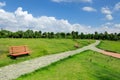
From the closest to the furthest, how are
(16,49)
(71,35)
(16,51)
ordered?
(16,51) → (16,49) → (71,35)

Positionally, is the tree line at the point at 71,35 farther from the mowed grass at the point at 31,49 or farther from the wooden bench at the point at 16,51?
the wooden bench at the point at 16,51

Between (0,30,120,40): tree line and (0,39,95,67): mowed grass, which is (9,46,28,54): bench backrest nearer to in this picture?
(0,39,95,67): mowed grass

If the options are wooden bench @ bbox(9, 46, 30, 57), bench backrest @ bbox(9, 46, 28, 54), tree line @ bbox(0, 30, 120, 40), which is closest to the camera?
wooden bench @ bbox(9, 46, 30, 57)

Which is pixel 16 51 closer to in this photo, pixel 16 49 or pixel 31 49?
pixel 16 49

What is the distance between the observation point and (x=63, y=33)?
5802 inches

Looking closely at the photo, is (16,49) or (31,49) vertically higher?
(16,49)

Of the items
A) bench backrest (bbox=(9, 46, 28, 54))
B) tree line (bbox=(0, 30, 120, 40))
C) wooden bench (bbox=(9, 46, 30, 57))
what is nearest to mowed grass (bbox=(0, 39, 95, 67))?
wooden bench (bbox=(9, 46, 30, 57))

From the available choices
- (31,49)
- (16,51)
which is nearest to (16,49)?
(16,51)

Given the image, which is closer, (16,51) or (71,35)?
(16,51)

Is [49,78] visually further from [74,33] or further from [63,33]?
[74,33]

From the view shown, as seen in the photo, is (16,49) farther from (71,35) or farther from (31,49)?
(71,35)

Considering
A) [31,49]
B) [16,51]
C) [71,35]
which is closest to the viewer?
[16,51]

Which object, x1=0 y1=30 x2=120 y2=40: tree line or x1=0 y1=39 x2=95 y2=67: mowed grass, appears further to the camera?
x1=0 y1=30 x2=120 y2=40: tree line

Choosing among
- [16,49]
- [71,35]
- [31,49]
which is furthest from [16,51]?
[71,35]
